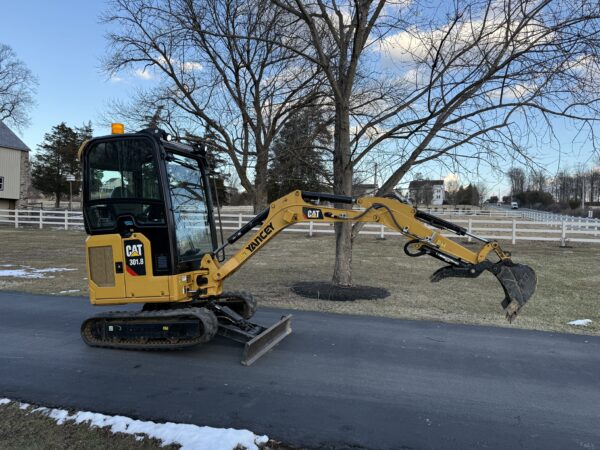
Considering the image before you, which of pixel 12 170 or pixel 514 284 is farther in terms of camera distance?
pixel 12 170

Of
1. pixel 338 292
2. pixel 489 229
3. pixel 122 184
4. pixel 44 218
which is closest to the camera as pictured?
pixel 122 184

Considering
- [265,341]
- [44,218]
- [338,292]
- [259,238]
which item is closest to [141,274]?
[259,238]

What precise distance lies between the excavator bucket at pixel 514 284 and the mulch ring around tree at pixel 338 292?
14.6ft

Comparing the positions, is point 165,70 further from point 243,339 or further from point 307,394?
point 307,394

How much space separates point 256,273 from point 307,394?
8526mm

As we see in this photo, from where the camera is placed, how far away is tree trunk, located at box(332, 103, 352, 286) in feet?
32.8

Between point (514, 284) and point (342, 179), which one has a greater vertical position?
point (342, 179)

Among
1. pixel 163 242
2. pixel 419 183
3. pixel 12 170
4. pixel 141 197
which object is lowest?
pixel 163 242

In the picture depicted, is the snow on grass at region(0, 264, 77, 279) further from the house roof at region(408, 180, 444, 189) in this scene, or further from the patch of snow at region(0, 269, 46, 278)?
the house roof at region(408, 180, 444, 189)

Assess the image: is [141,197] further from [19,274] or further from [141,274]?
[19,274]

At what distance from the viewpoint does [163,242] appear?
18.4ft

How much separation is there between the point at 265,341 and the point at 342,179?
17.3ft

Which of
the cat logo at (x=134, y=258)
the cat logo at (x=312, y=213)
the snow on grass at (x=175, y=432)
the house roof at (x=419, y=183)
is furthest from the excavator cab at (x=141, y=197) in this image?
the house roof at (x=419, y=183)

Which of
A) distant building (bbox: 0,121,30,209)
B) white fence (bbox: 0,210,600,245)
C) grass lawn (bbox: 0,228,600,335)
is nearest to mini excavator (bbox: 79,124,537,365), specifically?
grass lawn (bbox: 0,228,600,335)
